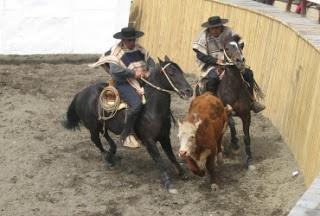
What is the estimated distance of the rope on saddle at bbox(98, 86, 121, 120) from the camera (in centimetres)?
1062

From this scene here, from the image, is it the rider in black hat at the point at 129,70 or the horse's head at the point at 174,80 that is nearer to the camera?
the horse's head at the point at 174,80

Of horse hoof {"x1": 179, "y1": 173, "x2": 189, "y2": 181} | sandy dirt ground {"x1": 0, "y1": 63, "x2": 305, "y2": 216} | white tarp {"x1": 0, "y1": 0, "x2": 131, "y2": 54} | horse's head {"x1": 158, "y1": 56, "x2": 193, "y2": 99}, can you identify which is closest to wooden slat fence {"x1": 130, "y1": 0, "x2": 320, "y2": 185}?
sandy dirt ground {"x1": 0, "y1": 63, "x2": 305, "y2": 216}

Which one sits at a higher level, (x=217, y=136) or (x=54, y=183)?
(x=217, y=136)

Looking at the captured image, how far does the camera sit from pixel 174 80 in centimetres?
988

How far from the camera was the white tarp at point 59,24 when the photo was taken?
1944 centimetres

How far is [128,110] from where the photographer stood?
34.0 ft

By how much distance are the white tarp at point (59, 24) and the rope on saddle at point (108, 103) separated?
9.47 m

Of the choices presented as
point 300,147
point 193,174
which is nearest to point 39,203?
point 193,174

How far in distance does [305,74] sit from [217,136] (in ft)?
6.65

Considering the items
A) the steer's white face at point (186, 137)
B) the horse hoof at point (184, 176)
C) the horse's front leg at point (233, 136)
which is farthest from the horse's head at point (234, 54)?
the horse hoof at point (184, 176)

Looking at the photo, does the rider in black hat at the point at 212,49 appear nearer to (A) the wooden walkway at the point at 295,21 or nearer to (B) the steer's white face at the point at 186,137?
(A) the wooden walkway at the point at 295,21

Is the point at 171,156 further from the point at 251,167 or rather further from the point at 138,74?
the point at 138,74

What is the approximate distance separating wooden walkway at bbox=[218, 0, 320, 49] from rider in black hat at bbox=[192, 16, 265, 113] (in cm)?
136

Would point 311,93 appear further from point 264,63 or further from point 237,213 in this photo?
point 264,63
